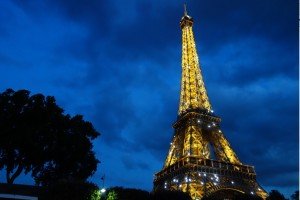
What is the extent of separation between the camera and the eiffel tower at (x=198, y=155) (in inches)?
2057

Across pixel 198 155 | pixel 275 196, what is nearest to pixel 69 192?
pixel 275 196

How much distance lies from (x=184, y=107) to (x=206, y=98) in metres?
4.43

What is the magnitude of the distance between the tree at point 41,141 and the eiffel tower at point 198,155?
1307cm

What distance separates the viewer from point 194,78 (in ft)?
227

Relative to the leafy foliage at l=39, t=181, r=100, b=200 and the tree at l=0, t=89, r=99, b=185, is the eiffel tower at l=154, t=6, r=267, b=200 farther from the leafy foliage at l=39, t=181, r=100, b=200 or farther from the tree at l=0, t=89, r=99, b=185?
the leafy foliage at l=39, t=181, r=100, b=200

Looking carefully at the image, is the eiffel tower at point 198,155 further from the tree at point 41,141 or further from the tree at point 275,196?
the tree at point 41,141

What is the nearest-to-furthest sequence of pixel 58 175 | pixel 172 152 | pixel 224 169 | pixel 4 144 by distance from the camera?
pixel 4 144 → pixel 58 175 → pixel 224 169 → pixel 172 152

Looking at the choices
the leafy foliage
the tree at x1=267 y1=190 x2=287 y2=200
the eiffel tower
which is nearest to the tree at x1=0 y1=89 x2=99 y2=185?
the leafy foliage

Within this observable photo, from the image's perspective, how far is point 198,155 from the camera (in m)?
56.0

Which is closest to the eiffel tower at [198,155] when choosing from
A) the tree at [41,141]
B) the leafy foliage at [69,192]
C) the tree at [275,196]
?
Answer: the tree at [275,196]

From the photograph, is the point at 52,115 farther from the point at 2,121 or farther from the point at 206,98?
the point at 206,98

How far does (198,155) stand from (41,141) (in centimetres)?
2524

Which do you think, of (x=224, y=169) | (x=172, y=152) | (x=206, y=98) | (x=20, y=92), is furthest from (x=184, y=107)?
(x=20, y=92)

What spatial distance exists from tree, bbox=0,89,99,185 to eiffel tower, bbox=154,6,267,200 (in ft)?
42.9
